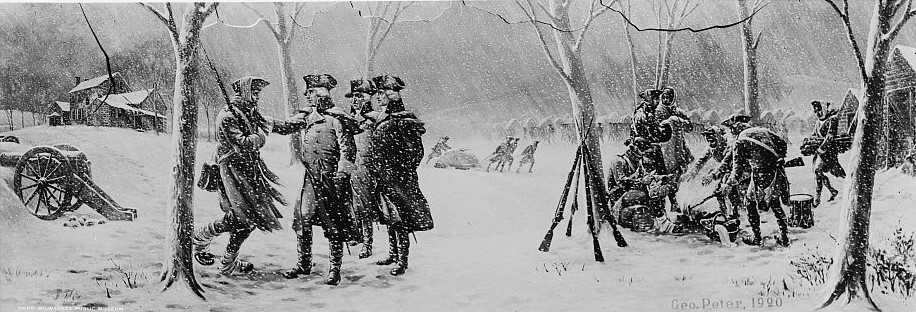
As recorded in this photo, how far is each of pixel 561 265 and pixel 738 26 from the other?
2.17 m

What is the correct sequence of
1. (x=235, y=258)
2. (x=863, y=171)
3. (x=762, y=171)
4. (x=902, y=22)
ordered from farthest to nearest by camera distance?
1. (x=762, y=171)
2. (x=235, y=258)
3. (x=863, y=171)
4. (x=902, y=22)

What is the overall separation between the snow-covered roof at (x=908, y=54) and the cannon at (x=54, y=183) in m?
5.61

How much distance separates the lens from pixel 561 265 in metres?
5.02

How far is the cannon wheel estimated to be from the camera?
5.07m

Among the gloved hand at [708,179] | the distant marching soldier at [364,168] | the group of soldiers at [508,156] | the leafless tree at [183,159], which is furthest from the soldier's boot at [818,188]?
the leafless tree at [183,159]

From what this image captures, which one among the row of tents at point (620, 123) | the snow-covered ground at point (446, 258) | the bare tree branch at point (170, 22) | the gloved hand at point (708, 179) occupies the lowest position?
the snow-covered ground at point (446, 258)

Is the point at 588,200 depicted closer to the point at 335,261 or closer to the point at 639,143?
the point at 639,143

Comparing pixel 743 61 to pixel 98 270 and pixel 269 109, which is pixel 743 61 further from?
pixel 98 270

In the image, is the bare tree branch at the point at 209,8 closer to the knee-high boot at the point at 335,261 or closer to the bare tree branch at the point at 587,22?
the knee-high boot at the point at 335,261

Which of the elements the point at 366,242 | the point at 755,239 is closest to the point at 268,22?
the point at 366,242

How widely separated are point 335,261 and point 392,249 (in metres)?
0.40

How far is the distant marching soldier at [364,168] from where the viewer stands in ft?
16.2

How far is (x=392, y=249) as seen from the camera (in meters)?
5.00

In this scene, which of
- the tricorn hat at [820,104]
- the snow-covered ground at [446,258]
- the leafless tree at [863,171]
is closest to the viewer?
the leafless tree at [863,171]
